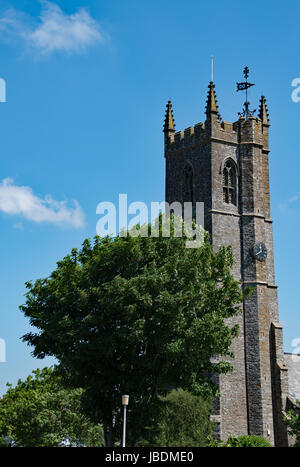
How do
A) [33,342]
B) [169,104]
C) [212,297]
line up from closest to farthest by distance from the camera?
1. [212,297]
2. [33,342]
3. [169,104]

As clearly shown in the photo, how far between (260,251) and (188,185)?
301 inches

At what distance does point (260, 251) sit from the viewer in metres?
41.6

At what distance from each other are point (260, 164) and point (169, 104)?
9.77m

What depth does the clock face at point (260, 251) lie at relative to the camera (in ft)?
136

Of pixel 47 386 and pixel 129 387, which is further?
pixel 47 386

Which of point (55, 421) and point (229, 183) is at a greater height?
point (229, 183)

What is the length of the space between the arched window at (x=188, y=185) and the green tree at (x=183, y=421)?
15976 millimetres

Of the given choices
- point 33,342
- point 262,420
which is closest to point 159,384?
point 33,342

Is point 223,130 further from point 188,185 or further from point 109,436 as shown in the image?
point 109,436

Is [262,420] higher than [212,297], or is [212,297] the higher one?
[212,297]

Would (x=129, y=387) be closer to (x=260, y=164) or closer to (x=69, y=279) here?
(x=69, y=279)

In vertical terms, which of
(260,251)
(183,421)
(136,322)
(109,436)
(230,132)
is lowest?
(109,436)

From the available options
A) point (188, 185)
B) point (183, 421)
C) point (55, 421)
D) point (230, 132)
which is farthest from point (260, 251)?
point (55, 421)
